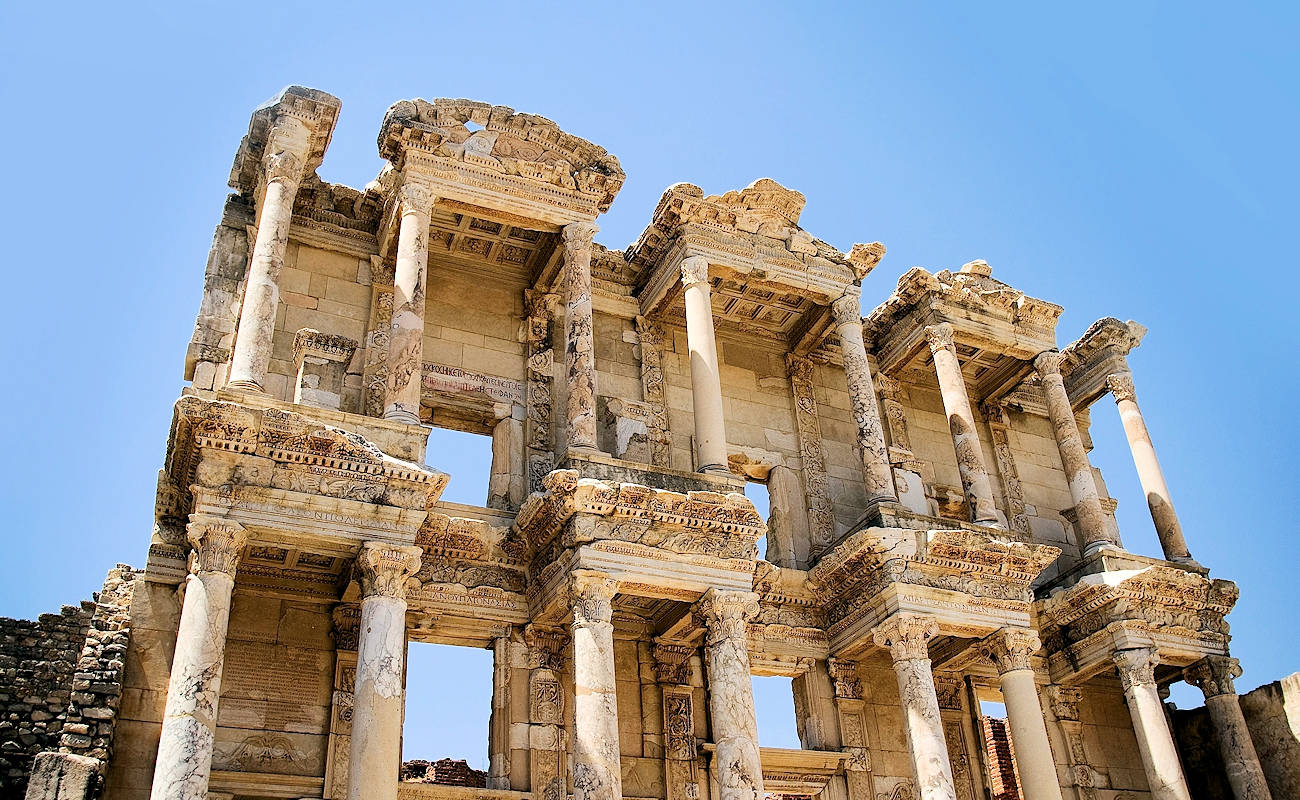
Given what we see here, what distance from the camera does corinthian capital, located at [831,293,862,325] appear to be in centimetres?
1878

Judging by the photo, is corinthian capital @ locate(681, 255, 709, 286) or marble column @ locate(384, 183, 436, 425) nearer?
marble column @ locate(384, 183, 436, 425)

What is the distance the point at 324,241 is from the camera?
17359 mm

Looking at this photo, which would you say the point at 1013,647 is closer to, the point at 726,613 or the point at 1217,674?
the point at 1217,674

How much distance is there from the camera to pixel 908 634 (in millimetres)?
15688

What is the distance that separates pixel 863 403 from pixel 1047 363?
4471mm

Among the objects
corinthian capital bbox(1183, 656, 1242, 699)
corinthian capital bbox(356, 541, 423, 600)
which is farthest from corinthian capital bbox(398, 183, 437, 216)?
corinthian capital bbox(1183, 656, 1242, 699)

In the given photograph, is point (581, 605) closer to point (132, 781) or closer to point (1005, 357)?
point (132, 781)

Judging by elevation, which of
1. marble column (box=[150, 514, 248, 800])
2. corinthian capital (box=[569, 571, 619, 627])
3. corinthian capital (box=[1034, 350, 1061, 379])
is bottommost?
marble column (box=[150, 514, 248, 800])

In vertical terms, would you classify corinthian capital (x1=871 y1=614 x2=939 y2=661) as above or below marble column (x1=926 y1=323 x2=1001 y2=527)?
below

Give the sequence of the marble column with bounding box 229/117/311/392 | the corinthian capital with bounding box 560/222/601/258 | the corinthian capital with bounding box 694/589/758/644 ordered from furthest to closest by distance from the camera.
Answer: the corinthian capital with bounding box 560/222/601/258
the corinthian capital with bounding box 694/589/758/644
the marble column with bounding box 229/117/311/392

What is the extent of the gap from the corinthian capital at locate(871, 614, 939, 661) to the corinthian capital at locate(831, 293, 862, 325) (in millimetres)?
5157

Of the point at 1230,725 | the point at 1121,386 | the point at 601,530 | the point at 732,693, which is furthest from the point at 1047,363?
the point at 601,530

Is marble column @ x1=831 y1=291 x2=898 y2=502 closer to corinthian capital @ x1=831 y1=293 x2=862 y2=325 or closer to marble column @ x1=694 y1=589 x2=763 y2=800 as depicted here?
corinthian capital @ x1=831 y1=293 x2=862 y2=325

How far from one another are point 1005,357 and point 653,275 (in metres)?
6.84
